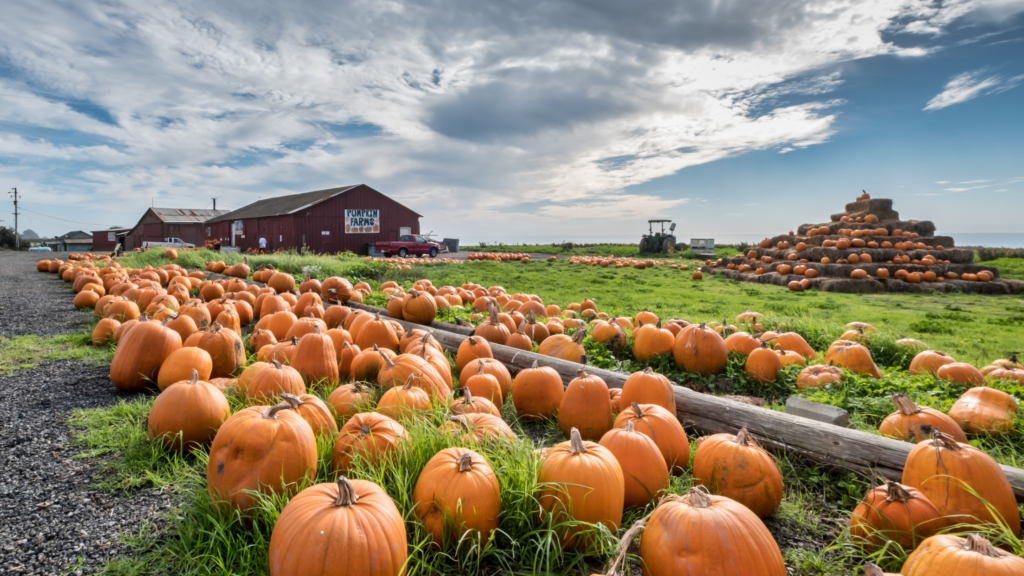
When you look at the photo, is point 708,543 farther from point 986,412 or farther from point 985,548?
point 986,412

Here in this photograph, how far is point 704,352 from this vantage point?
4387 millimetres

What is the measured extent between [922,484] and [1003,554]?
2.34ft

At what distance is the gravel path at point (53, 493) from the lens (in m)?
1.89

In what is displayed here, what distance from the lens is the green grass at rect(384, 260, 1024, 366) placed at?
5891 mm

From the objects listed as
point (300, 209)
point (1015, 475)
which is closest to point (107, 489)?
point (1015, 475)

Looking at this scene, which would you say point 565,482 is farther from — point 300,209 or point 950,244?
point 300,209

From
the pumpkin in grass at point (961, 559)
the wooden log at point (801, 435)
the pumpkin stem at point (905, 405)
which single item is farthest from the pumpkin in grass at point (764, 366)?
the pumpkin in grass at point (961, 559)

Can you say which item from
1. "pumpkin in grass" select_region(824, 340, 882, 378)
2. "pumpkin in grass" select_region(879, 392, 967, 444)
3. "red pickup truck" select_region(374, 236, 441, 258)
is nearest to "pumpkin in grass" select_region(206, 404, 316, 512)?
"pumpkin in grass" select_region(879, 392, 967, 444)

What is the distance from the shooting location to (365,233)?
32938 millimetres

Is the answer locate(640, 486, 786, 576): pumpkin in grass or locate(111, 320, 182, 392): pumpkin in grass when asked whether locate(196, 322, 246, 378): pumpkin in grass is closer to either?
locate(111, 320, 182, 392): pumpkin in grass

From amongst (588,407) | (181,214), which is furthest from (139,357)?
(181,214)

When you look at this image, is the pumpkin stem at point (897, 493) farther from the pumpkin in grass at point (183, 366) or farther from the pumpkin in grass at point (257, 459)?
the pumpkin in grass at point (183, 366)

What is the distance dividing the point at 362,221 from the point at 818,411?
32.5 metres

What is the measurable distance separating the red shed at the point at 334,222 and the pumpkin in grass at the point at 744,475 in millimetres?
31278
